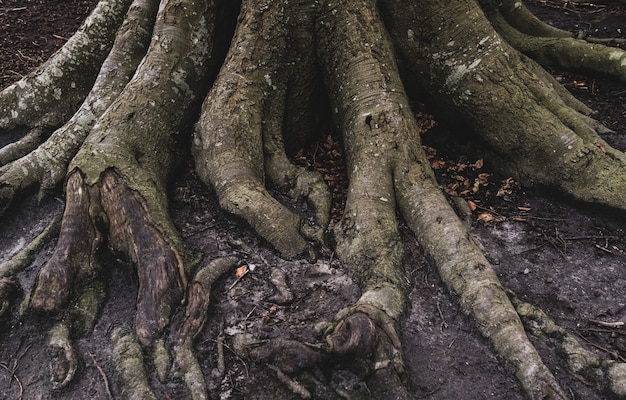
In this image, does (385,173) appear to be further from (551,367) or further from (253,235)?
(551,367)

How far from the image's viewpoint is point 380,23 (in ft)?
15.9

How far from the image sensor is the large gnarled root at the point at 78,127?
15.5 ft

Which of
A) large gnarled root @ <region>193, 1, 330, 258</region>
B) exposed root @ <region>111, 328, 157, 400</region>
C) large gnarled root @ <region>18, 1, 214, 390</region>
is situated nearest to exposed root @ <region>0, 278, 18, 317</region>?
large gnarled root @ <region>18, 1, 214, 390</region>

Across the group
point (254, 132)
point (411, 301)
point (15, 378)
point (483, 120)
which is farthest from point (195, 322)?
point (483, 120)

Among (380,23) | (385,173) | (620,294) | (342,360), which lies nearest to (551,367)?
(620,294)

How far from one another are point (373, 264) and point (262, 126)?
170 centimetres

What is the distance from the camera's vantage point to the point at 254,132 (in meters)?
4.54

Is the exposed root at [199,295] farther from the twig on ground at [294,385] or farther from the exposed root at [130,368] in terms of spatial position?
the twig on ground at [294,385]

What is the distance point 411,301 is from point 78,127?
11.0ft

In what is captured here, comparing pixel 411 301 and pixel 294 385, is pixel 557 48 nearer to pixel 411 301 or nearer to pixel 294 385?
pixel 411 301

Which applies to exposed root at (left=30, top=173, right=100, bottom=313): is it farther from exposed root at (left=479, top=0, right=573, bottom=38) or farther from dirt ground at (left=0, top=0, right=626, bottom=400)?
exposed root at (left=479, top=0, right=573, bottom=38)

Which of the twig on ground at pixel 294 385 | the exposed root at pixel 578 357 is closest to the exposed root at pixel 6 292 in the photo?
the twig on ground at pixel 294 385

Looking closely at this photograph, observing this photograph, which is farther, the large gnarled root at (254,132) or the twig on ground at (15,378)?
the large gnarled root at (254,132)

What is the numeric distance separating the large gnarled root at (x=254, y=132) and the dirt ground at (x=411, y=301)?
9.4 inches
